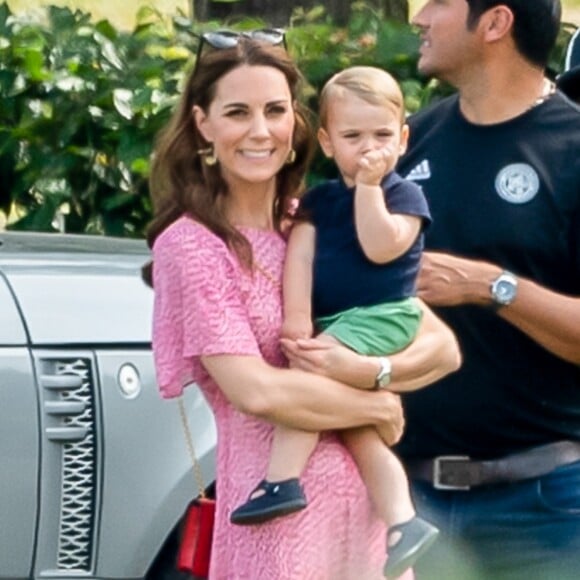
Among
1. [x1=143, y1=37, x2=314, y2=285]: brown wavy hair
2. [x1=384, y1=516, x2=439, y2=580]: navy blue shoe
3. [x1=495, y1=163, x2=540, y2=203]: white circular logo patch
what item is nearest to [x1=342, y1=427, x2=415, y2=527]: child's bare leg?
[x1=384, y1=516, x2=439, y2=580]: navy blue shoe

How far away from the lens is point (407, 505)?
11.3 ft

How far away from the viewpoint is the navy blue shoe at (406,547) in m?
3.38

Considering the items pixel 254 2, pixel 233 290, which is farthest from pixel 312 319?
pixel 254 2

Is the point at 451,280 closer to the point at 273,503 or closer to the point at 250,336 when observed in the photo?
the point at 250,336

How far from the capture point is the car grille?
Answer: 16.5 ft

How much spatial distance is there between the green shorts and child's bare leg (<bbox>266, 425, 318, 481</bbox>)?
0.18 meters

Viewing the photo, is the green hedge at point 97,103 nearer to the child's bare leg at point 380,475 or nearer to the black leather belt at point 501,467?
the black leather belt at point 501,467

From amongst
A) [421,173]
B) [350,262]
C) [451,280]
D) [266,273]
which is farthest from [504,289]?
[266,273]

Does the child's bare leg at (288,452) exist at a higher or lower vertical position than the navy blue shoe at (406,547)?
higher

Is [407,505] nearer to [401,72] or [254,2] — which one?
[401,72]

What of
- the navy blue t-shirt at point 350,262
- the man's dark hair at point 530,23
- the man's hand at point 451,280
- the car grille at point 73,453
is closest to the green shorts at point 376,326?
the navy blue t-shirt at point 350,262

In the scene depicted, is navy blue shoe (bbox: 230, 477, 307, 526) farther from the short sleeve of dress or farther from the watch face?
the watch face

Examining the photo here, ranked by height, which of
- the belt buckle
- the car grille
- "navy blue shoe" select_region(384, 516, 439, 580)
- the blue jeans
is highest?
"navy blue shoe" select_region(384, 516, 439, 580)

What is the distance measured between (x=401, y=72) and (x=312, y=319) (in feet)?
11.7
